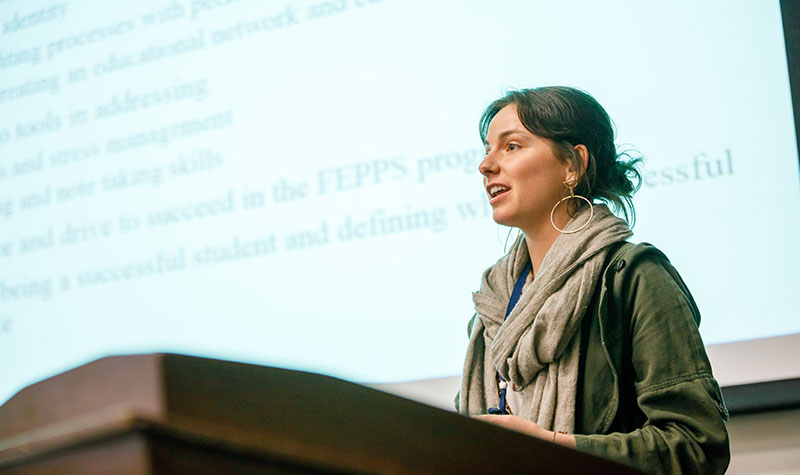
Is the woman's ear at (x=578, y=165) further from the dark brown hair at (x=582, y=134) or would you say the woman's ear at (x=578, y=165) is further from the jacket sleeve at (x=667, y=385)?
the jacket sleeve at (x=667, y=385)

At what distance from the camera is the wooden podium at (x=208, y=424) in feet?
1.42

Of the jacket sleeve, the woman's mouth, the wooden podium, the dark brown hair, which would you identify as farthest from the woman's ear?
the wooden podium

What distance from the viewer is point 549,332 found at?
138 cm

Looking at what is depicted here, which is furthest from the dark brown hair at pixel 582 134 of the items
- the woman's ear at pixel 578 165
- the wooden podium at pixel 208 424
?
the wooden podium at pixel 208 424

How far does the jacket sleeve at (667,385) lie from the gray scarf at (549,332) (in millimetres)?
73

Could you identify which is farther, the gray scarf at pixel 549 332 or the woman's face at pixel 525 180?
the woman's face at pixel 525 180

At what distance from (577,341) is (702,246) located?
2.14ft

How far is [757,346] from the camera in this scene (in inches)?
72.3

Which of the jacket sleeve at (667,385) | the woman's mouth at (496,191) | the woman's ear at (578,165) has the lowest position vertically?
the jacket sleeve at (667,385)

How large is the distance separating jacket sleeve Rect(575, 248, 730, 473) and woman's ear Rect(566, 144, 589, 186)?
0.22 m

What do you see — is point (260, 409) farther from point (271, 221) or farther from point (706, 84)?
point (271, 221)

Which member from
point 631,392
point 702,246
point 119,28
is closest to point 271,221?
point 119,28

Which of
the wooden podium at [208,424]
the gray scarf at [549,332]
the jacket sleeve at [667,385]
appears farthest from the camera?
the gray scarf at [549,332]

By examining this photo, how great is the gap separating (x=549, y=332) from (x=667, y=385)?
0.20 m
